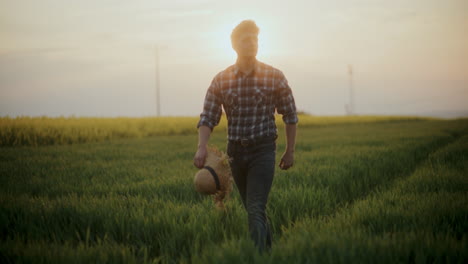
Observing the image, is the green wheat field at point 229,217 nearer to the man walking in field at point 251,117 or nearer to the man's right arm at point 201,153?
the man walking in field at point 251,117

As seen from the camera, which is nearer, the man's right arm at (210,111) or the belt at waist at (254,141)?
the belt at waist at (254,141)

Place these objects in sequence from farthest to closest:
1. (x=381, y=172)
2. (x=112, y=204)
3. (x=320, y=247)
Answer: (x=381, y=172), (x=112, y=204), (x=320, y=247)

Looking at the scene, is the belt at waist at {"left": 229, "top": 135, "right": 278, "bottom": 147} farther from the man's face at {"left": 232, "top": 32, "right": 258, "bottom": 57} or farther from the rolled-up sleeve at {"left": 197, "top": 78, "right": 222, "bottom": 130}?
the man's face at {"left": 232, "top": 32, "right": 258, "bottom": 57}

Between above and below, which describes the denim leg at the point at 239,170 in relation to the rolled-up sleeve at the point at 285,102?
below

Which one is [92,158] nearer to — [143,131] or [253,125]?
[253,125]

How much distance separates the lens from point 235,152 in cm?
340

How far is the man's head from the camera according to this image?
128 inches

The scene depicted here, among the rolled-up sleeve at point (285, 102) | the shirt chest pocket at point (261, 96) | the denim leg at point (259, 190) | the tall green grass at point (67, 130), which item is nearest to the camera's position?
the denim leg at point (259, 190)

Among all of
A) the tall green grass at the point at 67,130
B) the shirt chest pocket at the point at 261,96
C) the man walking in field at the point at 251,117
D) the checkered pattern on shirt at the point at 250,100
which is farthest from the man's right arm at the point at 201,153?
the tall green grass at the point at 67,130

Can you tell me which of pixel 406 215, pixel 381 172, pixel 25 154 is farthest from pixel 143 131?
pixel 406 215

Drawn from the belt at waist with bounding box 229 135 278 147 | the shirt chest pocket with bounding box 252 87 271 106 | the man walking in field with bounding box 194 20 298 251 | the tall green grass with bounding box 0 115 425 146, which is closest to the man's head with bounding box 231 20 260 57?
the man walking in field with bounding box 194 20 298 251

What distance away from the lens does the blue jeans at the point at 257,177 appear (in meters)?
3.13

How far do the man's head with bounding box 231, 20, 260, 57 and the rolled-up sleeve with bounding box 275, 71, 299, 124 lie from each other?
392 millimetres

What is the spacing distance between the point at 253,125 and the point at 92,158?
9064 millimetres
